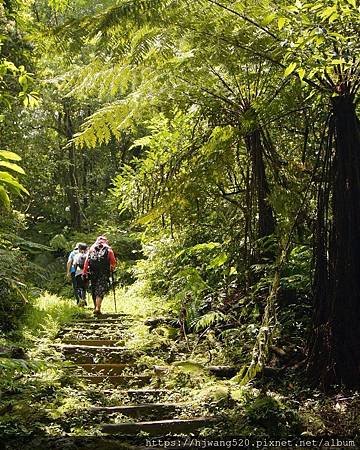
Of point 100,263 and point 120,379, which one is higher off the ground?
point 100,263

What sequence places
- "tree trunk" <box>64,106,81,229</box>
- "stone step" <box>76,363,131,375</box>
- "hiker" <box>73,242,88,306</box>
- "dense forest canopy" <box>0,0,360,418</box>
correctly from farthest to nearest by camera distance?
1. "tree trunk" <box>64,106,81,229</box>
2. "hiker" <box>73,242,88,306</box>
3. "stone step" <box>76,363,131,375</box>
4. "dense forest canopy" <box>0,0,360,418</box>

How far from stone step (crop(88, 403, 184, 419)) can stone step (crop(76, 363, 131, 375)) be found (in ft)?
3.75

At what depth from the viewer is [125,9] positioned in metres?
3.95

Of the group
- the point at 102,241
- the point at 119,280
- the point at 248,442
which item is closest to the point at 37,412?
the point at 248,442

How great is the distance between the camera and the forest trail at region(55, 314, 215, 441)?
3.94 meters

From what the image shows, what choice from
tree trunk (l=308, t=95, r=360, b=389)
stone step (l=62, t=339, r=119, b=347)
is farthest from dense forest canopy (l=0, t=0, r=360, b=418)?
stone step (l=62, t=339, r=119, b=347)

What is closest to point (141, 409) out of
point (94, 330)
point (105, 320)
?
point (94, 330)

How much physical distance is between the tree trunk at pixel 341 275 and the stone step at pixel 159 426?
1.12 meters

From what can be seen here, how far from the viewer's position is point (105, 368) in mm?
5582

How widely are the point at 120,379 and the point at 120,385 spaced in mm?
162

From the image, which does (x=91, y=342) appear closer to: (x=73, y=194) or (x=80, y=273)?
(x=80, y=273)

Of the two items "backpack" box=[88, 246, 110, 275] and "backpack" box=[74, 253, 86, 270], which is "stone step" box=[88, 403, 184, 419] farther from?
"backpack" box=[74, 253, 86, 270]

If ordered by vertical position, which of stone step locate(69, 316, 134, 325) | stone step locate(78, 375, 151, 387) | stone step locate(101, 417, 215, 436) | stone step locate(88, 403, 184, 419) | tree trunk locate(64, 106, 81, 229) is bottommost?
stone step locate(101, 417, 215, 436)

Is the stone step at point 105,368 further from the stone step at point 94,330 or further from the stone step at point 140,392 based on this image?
the stone step at point 94,330
